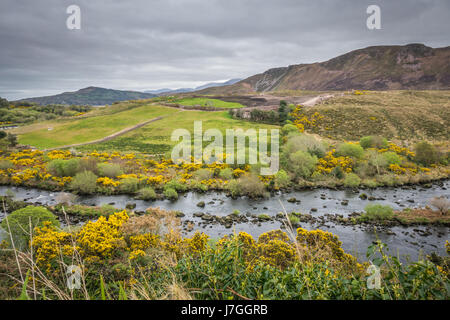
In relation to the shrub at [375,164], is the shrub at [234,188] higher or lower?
lower

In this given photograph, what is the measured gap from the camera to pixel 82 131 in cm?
4734

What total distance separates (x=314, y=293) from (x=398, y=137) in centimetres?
4718

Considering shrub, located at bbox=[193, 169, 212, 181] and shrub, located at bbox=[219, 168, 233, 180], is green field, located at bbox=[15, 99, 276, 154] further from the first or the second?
shrub, located at bbox=[219, 168, 233, 180]

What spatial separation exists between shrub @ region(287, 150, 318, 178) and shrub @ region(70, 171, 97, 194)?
2083 cm

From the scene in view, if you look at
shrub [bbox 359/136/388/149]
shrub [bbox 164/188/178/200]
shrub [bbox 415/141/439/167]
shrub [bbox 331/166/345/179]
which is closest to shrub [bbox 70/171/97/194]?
shrub [bbox 164/188/178/200]

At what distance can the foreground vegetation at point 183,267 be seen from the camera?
262 cm

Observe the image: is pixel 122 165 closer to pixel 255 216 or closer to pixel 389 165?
pixel 255 216

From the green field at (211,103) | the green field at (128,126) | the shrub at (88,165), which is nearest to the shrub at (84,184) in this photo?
the shrub at (88,165)

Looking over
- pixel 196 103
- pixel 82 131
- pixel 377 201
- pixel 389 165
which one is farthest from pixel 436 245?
pixel 196 103

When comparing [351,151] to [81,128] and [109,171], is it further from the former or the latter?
[81,128]

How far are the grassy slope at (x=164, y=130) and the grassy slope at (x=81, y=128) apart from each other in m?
5.31

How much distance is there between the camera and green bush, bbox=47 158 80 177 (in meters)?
25.2

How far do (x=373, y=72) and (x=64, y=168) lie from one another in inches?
5344

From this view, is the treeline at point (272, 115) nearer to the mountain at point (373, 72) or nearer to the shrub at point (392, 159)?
the shrub at point (392, 159)
